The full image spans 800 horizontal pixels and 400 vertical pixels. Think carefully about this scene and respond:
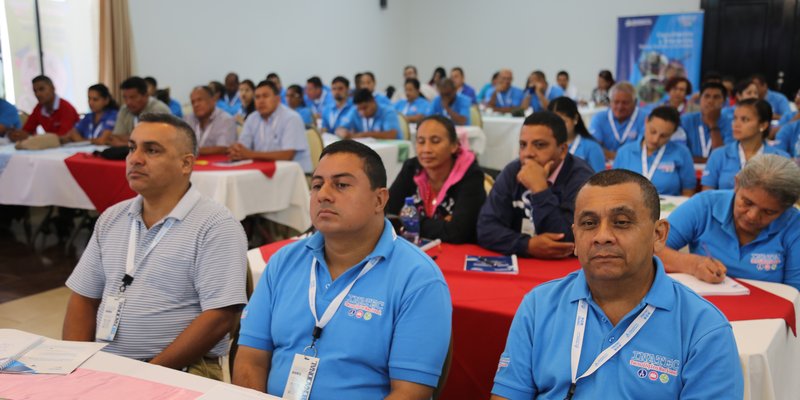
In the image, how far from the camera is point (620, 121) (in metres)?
6.03

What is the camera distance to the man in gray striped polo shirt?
2080 millimetres

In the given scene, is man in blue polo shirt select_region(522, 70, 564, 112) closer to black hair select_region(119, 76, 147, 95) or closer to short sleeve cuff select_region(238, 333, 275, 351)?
black hair select_region(119, 76, 147, 95)

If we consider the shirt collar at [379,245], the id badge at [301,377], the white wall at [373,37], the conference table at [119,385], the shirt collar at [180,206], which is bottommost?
the id badge at [301,377]

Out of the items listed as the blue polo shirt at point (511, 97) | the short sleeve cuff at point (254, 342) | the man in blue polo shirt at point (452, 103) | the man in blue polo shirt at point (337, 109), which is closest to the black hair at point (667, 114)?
the short sleeve cuff at point (254, 342)

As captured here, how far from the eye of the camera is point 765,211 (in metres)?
2.32

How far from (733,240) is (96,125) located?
5.84 metres

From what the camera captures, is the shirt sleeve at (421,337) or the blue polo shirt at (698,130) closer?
the shirt sleeve at (421,337)

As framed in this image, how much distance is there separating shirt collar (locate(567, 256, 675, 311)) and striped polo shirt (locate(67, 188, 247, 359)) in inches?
42.7

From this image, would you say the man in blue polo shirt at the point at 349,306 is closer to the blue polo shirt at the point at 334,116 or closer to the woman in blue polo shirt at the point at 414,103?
the blue polo shirt at the point at 334,116

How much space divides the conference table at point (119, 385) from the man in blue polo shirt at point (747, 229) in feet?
5.64

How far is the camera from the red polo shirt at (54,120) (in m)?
6.80

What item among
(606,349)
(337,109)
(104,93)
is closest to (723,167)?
(606,349)

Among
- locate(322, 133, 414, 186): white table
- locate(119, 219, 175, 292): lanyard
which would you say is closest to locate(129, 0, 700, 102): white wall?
locate(322, 133, 414, 186): white table

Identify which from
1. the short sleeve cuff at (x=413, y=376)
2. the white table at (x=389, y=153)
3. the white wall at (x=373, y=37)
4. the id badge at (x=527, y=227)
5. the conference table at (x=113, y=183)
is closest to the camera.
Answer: the short sleeve cuff at (x=413, y=376)
